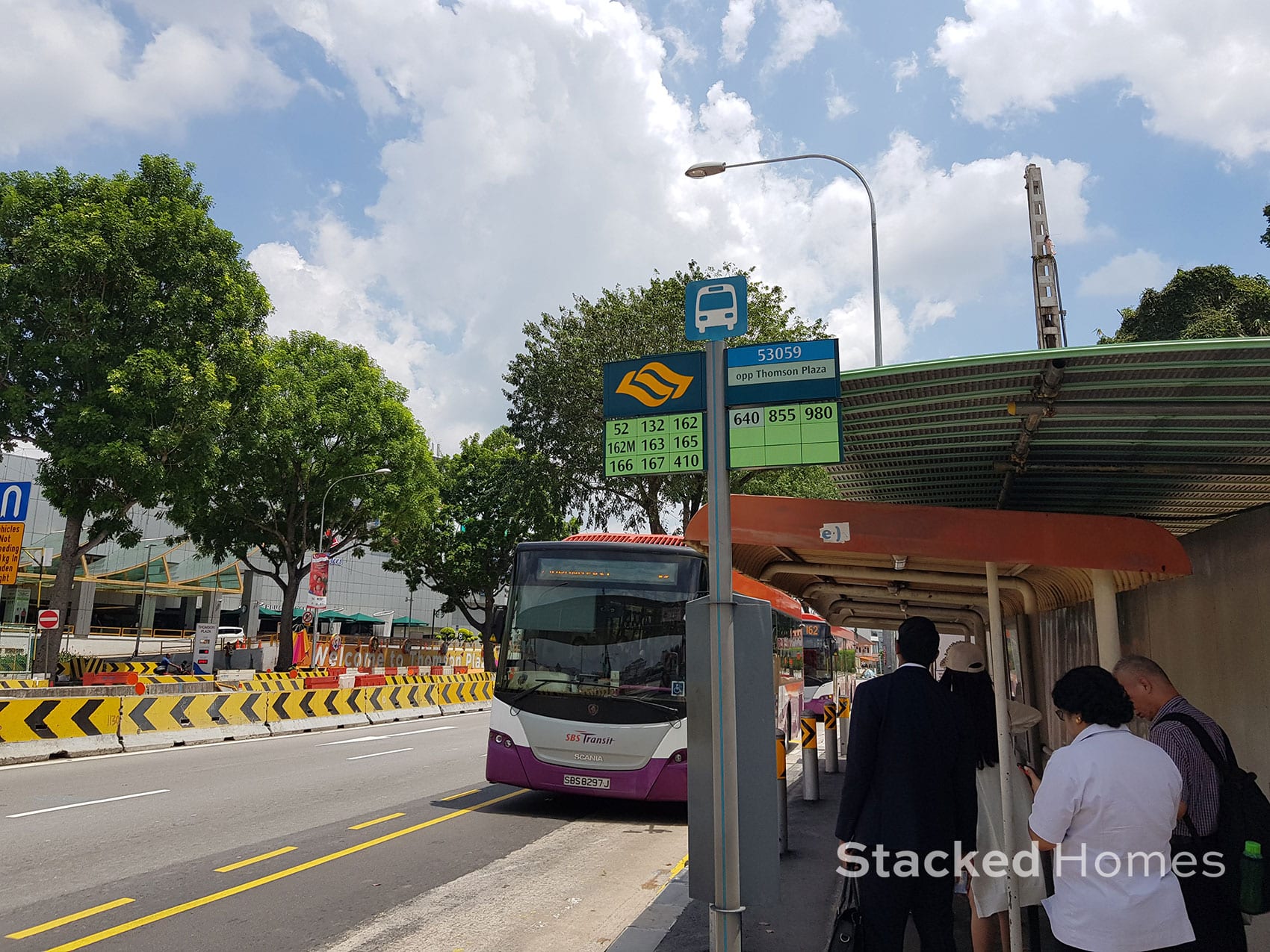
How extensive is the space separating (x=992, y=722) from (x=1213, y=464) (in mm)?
2184

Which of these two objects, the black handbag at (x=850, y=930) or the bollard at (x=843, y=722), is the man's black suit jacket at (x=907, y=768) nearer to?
the black handbag at (x=850, y=930)

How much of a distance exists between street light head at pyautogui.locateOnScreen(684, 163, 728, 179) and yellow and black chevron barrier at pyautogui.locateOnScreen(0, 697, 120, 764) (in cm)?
1287

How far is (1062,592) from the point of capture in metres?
9.05

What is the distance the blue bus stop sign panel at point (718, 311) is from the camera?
14.0 feet

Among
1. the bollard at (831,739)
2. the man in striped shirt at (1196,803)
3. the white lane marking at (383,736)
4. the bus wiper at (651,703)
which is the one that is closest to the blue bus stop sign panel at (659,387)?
the man in striped shirt at (1196,803)

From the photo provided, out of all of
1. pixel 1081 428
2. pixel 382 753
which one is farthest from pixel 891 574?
pixel 382 753

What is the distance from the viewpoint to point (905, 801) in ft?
12.8

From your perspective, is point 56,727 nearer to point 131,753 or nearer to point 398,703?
point 131,753

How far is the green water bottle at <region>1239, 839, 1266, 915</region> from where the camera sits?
128 inches

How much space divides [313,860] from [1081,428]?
23.4 ft

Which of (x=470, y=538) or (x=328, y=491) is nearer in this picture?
(x=328, y=491)

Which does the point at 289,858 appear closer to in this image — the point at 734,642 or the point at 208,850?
the point at 208,850

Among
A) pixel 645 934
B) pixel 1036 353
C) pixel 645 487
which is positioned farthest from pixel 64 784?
pixel 645 487

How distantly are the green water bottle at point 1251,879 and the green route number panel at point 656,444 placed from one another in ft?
8.39
